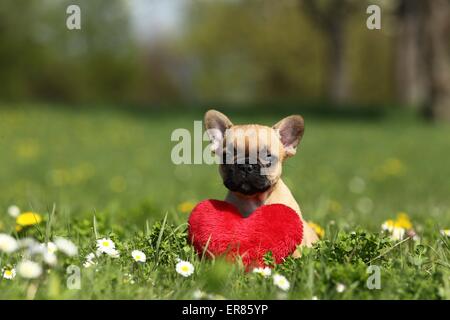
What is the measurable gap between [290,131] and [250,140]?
0.30 meters

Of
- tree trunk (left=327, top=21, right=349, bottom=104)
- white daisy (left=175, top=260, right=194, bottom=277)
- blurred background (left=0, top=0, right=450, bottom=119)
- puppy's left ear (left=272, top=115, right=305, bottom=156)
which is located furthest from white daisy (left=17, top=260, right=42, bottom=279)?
tree trunk (left=327, top=21, right=349, bottom=104)

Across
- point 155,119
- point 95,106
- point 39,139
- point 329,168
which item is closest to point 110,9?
point 95,106

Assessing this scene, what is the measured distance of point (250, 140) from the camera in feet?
9.87

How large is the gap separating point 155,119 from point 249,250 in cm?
1575

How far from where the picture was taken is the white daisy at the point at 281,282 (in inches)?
106

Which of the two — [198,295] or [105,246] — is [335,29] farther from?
[198,295]

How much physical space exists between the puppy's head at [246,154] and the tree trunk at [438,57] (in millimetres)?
14538

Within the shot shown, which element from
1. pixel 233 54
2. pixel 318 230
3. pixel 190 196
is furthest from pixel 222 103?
pixel 233 54

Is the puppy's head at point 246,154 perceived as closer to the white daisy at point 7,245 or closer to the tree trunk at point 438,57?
the white daisy at point 7,245

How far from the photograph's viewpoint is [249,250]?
3.05 meters

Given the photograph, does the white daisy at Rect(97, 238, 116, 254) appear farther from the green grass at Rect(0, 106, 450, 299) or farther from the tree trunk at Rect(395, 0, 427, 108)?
the tree trunk at Rect(395, 0, 427, 108)

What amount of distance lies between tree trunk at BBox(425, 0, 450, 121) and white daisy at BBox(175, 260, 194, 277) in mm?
14955

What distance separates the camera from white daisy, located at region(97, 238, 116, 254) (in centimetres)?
303
